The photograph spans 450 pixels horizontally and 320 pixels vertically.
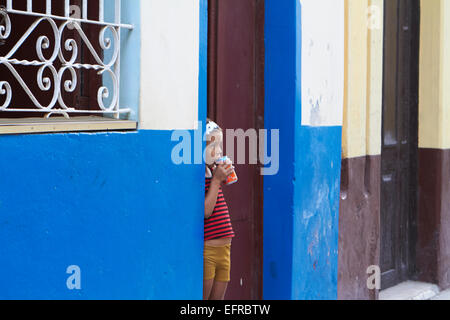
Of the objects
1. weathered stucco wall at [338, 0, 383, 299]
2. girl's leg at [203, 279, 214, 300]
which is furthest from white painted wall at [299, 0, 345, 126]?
girl's leg at [203, 279, 214, 300]

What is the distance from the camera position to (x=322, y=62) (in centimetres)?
591

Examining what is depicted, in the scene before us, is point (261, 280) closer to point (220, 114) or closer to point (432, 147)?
point (220, 114)

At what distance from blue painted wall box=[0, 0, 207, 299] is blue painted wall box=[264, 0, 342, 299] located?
40.3 inches

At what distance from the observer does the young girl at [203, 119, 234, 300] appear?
15.7ft

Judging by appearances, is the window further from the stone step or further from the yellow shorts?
the stone step

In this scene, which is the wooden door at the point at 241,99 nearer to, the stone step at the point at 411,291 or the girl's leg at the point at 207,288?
the girl's leg at the point at 207,288

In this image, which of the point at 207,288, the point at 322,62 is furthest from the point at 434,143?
the point at 207,288

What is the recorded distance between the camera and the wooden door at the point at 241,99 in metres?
5.34

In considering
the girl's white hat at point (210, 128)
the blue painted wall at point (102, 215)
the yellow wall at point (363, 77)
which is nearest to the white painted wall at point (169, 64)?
the blue painted wall at point (102, 215)

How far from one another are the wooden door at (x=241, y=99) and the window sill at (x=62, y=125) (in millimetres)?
1251

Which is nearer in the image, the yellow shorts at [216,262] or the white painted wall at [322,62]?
the yellow shorts at [216,262]

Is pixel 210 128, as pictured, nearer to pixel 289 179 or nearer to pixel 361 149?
pixel 289 179
